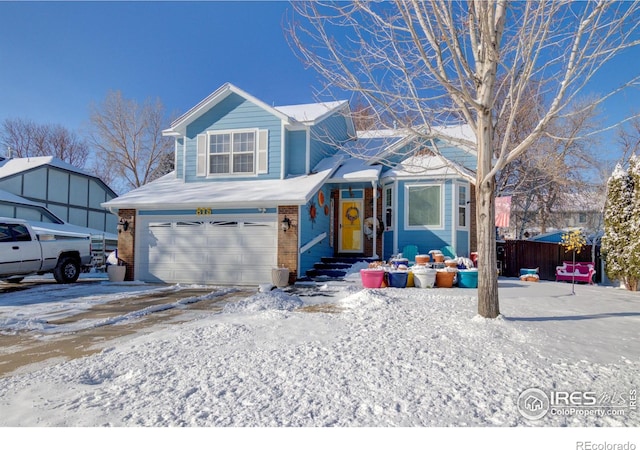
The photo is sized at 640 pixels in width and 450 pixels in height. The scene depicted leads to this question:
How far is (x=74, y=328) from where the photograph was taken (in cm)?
582

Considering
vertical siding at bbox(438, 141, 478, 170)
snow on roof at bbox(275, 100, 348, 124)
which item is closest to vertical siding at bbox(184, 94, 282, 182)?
snow on roof at bbox(275, 100, 348, 124)

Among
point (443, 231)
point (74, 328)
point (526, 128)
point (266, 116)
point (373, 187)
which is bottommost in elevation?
point (74, 328)

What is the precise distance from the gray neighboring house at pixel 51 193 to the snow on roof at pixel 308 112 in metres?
14.4

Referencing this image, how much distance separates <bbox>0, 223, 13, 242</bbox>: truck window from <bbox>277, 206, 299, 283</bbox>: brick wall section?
7203 mm

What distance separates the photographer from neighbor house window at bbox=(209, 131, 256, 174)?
A: 13031 millimetres

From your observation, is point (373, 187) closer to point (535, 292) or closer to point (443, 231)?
point (443, 231)

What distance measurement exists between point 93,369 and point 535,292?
8.97 m

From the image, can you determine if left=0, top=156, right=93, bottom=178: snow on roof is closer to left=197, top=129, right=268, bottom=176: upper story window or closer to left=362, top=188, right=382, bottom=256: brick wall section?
left=197, top=129, right=268, bottom=176: upper story window

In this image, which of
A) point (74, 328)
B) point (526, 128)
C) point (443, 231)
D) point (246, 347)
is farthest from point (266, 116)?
point (526, 128)

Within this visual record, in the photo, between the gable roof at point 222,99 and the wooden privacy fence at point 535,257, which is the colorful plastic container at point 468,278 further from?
the gable roof at point 222,99

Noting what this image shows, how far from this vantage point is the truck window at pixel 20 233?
10.4 metres

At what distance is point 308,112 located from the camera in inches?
562
